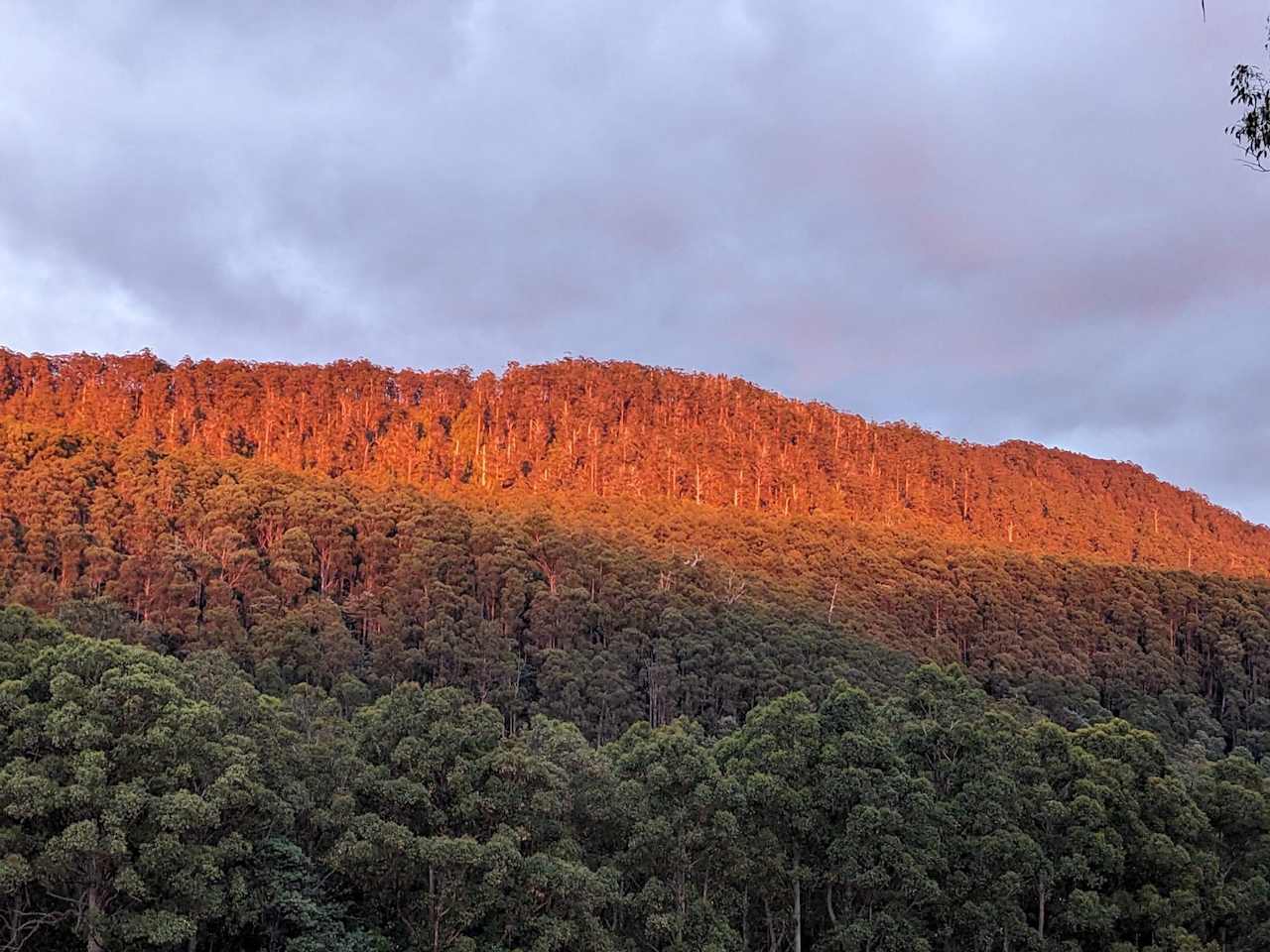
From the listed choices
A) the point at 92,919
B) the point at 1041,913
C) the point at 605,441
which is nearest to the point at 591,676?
the point at 1041,913

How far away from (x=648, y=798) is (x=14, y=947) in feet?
45.3

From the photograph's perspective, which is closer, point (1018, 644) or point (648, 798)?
point (648, 798)

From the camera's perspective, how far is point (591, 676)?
52.9 meters

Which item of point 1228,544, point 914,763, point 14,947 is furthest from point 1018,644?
point 1228,544

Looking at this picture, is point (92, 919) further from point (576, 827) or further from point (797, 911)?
point (797, 911)

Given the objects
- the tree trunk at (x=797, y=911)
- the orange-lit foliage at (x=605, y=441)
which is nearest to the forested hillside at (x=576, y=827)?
the tree trunk at (x=797, y=911)

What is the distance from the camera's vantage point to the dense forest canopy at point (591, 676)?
22328 millimetres

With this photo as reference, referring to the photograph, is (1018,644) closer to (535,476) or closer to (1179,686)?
(1179,686)

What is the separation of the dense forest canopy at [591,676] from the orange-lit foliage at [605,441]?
1.76ft

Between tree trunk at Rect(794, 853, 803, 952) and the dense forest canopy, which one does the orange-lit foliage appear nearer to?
the dense forest canopy

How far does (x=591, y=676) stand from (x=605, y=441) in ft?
177

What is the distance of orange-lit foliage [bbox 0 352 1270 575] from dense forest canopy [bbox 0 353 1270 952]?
54 cm

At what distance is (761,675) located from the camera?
178 feet

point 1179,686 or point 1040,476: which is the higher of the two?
point 1040,476
